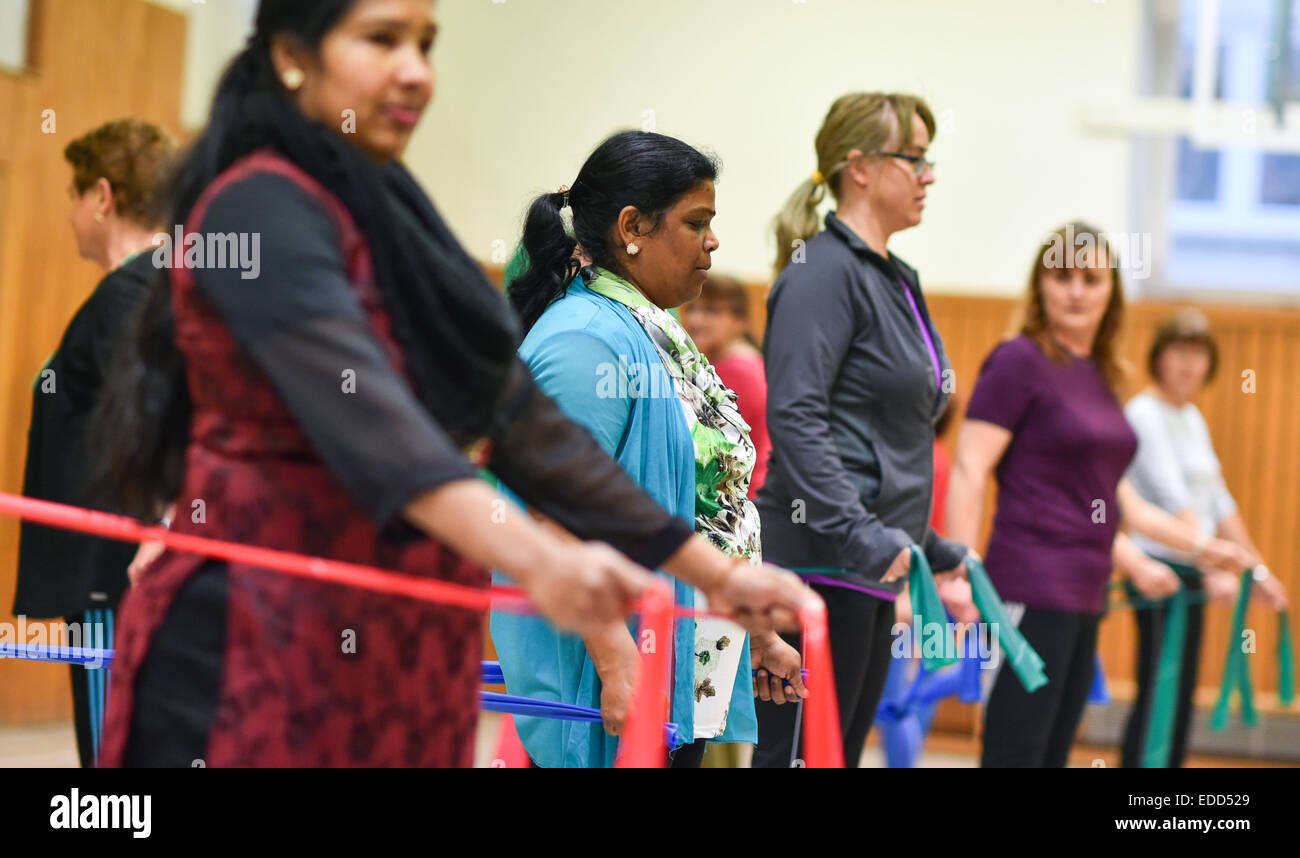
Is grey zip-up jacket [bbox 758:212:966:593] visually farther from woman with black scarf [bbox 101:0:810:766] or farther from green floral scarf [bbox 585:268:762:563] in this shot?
woman with black scarf [bbox 101:0:810:766]

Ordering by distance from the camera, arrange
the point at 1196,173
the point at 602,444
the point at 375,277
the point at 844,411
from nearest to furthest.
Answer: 1. the point at 375,277
2. the point at 602,444
3. the point at 844,411
4. the point at 1196,173

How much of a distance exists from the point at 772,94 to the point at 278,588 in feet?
17.9

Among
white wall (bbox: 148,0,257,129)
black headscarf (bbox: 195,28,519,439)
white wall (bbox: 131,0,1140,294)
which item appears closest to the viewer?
black headscarf (bbox: 195,28,519,439)

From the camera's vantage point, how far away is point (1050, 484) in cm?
329

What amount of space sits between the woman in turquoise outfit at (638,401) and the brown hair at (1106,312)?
55.9 inches

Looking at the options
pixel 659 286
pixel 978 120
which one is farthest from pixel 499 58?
pixel 659 286

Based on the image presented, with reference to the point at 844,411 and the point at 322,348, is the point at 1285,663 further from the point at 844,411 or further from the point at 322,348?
the point at 322,348

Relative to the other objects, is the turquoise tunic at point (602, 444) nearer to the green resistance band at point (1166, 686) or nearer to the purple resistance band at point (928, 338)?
the purple resistance band at point (928, 338)

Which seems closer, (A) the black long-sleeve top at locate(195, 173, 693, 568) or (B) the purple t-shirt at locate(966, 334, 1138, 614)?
(A) the black long-sleeve top at locate(195, 173, 693, 568)

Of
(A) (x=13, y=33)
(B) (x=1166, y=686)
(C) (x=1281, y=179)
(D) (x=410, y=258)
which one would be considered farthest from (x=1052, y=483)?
(A) (x=13, y=33)

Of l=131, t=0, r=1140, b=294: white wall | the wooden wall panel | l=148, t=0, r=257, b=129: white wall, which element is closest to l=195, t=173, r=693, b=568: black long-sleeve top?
the wooden wall panel

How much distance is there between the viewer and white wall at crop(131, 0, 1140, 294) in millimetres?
6102

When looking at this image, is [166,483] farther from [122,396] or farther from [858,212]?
[858,212]
